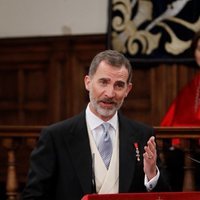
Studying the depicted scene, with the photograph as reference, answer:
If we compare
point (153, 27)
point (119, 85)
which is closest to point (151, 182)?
point (119, 85)

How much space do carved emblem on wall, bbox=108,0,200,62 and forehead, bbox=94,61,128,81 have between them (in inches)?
114

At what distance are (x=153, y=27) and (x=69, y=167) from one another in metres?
3.13

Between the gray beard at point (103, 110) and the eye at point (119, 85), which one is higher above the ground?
the eye at point (119, 85)

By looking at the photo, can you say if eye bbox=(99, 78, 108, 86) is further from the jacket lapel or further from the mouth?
the jacket lapel

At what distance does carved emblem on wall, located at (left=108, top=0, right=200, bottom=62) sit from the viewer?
527cm

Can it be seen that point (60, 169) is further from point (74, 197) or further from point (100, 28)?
point (100, 28)

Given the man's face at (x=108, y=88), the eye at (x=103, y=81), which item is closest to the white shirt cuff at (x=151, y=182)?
the man's face at (x=108, y=88)

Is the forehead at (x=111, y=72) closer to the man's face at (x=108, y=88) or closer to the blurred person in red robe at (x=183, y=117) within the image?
the man's face at (x=108, y=88)

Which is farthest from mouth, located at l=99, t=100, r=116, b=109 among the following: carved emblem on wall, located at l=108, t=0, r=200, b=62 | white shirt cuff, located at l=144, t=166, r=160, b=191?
carved emblem on wall, located at l=108, t=0, r=200, b=62

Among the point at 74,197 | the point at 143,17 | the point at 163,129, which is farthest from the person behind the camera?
the point at 143,17

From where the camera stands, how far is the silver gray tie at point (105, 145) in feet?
8.28

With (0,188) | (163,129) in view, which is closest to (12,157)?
(163,129)

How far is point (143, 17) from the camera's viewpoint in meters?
5.39

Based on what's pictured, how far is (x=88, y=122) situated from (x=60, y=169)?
0.27 metres
